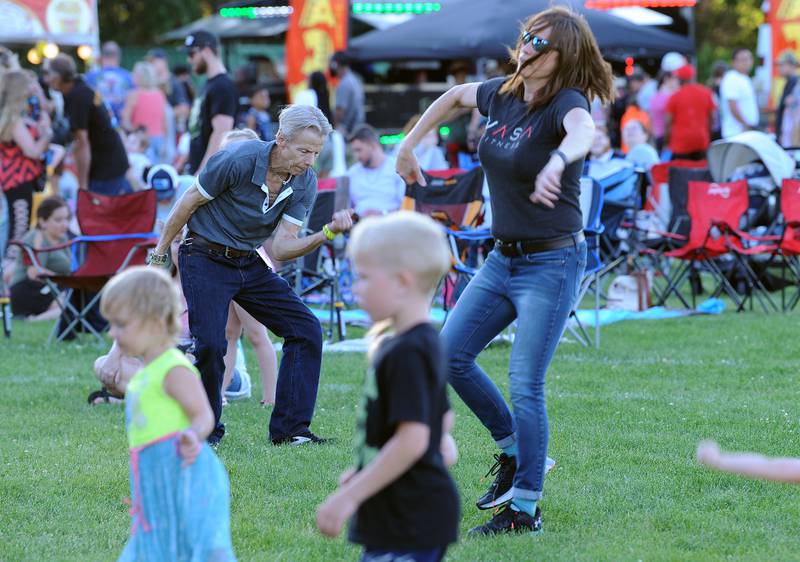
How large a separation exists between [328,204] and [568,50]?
6.21 meters

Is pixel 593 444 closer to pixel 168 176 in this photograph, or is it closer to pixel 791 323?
pixel 791 323

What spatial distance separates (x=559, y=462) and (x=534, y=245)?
165 centimetres

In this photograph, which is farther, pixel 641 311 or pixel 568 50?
pixel 641 311

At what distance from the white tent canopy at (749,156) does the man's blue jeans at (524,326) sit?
833 centimetres

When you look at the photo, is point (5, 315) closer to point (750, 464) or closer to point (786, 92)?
point (750, 464)

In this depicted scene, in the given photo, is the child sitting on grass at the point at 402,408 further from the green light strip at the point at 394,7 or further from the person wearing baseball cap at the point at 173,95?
the green light strip at the point at 394,7

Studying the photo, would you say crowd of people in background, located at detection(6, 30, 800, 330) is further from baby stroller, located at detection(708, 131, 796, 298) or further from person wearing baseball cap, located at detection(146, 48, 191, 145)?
baby stroller, located at detection(708, 131, 796, 298)

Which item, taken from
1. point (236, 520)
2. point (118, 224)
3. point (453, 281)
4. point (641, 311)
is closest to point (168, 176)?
point (118, 224)

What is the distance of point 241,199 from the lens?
587 centimetres

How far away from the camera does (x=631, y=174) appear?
12.2 m

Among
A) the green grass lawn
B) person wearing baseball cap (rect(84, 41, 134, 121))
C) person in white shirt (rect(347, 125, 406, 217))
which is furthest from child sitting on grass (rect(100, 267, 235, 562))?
person wearing baseball cap (rect(84, 41, 134, 121))

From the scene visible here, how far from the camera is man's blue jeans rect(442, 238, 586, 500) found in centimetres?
450

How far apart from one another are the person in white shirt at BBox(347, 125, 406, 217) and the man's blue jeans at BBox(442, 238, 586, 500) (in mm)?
7177

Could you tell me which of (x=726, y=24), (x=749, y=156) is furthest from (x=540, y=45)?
(x=726, y=24)
